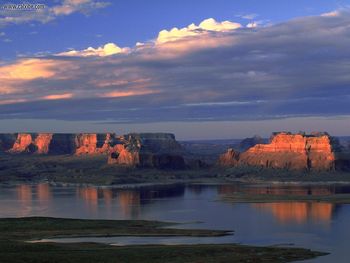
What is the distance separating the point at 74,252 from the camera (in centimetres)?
5269

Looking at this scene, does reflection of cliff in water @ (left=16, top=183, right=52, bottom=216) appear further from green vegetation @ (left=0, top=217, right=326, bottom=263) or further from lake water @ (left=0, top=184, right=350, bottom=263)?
green vegetation @ (left=0, top=217, right=326, bottom=263)

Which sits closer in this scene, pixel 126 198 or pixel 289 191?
pixel 126 198

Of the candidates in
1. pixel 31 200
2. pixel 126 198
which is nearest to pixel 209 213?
pixel 126 198

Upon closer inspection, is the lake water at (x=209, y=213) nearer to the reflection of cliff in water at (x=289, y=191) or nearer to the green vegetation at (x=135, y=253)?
the reflection of cliff in water at (x=289, y=191)

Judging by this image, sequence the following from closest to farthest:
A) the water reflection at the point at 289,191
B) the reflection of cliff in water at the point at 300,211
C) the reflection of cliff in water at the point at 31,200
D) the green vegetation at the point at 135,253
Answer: the green vegetation at the point at 135,253
the reflection of cliff in water at the point at 300,211
the reflection of cliff in water at the point at 31,200
the water reflection at the point at 289,191

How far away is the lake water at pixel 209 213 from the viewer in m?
63.3

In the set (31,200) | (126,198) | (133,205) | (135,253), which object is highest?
(135,253)

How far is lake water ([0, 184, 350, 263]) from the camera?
2491 inches

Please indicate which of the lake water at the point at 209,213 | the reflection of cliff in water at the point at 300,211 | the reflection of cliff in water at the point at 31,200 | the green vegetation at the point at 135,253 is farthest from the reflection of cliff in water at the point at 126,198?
the green vegetation at the point at 135,253

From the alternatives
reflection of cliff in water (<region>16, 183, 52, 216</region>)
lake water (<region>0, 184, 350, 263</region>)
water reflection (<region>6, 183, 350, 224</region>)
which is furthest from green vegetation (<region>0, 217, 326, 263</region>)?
reflection of cliff in water (<region>16, 183, 52, 216</region>)

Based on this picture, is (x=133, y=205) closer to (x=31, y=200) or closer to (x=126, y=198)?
(x=126, y=198)

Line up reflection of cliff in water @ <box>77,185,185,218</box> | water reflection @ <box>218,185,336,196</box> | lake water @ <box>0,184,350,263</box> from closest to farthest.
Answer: lake water @ <box>0,184,350,263</box>
reflection of cliff in water @ <box>77,185,185,218</box>
water reflection @ <box>218,185,336,196</box>

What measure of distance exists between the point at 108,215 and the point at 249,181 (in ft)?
322

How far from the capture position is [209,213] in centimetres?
9212
